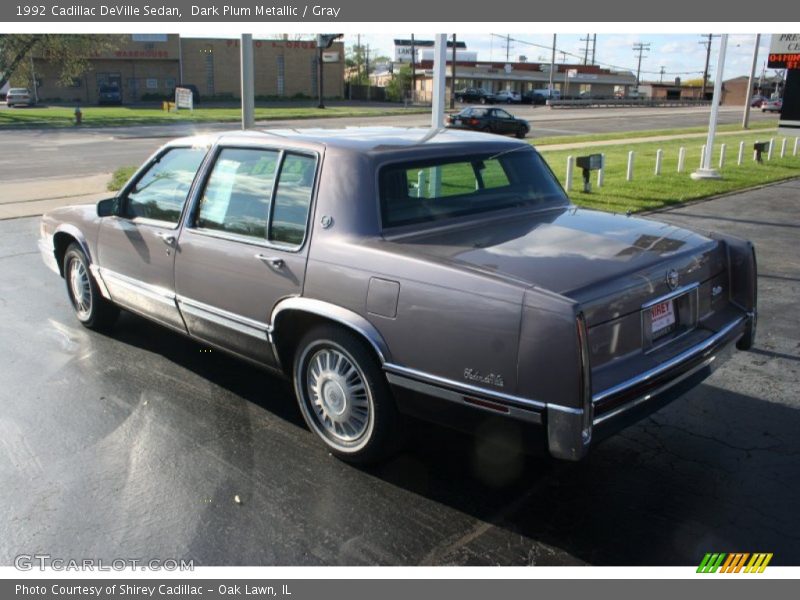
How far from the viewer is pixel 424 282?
3416 millimetres

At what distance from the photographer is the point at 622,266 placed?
3537 millimetres

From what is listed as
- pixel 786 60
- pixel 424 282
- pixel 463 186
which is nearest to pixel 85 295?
pixel 463 186

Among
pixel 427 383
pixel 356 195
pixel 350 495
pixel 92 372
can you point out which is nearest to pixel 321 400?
pixel 350 495

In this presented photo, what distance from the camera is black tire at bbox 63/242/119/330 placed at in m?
5.98

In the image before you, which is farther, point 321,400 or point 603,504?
point 321,400

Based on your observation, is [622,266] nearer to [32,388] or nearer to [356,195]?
[356,195]

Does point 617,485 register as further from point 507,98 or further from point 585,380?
point 507,98

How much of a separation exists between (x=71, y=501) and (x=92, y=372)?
1821 millimetres

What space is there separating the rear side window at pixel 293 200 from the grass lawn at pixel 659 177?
7.36 metres

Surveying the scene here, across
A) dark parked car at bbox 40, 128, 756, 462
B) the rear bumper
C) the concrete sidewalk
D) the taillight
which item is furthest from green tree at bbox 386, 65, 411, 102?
the taillight

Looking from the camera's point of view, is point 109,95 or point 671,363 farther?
point 109,95

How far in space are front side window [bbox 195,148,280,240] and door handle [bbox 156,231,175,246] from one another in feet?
0.77

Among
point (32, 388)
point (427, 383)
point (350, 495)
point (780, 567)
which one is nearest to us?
point (780, 567)

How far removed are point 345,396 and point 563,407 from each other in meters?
1.31
